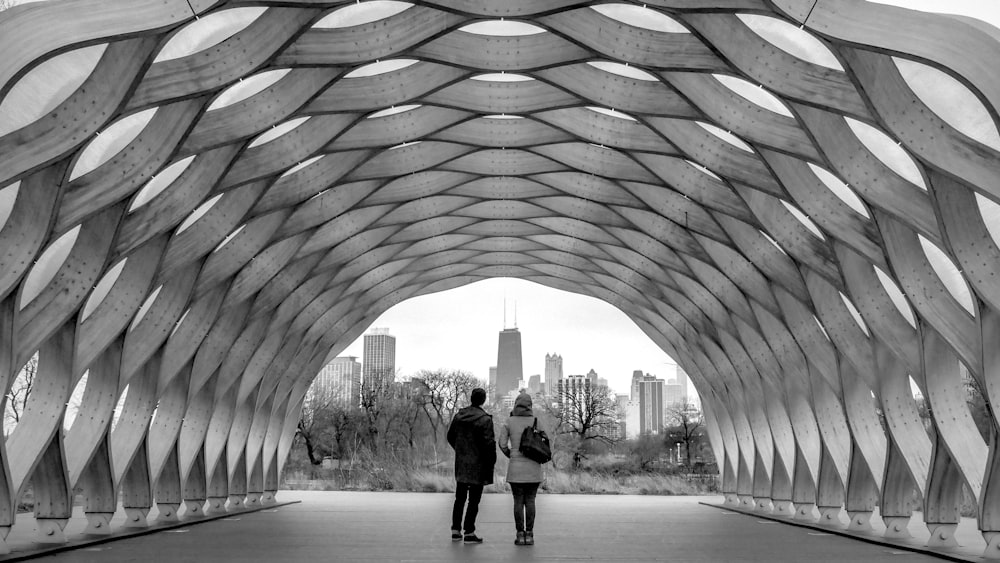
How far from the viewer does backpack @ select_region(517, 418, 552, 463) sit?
54.9ft

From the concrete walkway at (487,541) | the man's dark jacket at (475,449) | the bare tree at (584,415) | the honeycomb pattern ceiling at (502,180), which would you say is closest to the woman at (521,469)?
the man's dark jacket at (475,449)

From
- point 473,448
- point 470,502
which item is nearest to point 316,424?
point 470,502

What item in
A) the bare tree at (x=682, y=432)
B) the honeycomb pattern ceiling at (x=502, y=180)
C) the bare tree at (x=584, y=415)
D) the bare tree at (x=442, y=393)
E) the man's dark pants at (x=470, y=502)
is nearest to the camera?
the honeycomb pattern ceiling at (x=502, y=180)

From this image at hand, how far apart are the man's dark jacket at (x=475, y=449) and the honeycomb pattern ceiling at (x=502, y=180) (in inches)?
282

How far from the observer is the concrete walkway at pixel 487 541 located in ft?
50.9

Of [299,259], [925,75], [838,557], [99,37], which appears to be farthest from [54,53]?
[299,259]

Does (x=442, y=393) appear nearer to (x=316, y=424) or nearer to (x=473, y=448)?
(x=316, y=424)

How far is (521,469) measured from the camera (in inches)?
663

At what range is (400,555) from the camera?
15.3m

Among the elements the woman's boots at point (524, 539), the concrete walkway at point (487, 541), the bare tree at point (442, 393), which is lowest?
the concrete walkway at point (487, 541)

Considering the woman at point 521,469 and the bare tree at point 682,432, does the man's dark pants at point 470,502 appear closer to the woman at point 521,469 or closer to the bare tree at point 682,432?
the woman at point 521,469

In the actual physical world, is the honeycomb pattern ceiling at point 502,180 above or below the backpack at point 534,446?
above

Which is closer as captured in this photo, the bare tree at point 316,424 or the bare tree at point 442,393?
the bare tree at point 316,424

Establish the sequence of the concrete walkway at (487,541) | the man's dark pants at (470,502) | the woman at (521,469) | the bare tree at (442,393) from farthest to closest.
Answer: the bare tree at (442,393), the man's dark pants at (470,502), the woman at (521,469), the concrete walkway at (487,541)
